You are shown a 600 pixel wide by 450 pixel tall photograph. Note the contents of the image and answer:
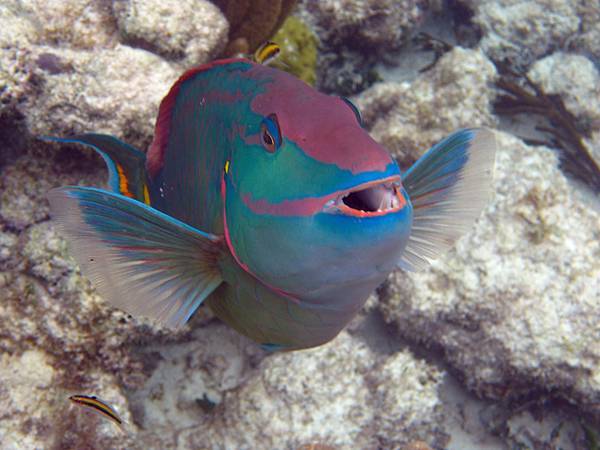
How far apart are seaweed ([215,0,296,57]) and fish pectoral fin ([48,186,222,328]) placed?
8.45ft

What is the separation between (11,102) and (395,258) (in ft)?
9.07

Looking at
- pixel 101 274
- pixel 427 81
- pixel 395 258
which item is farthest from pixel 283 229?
pixel 427 81

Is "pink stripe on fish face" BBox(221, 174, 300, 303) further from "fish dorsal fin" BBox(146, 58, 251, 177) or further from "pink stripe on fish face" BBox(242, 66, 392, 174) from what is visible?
"fish dorsal fin" BBox(146, 58, 251, 177)

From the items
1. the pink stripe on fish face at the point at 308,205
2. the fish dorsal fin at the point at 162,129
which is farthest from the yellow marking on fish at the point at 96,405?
the pink stripe on fish face at the point at 308,205

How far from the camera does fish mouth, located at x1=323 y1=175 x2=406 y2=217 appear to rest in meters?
1.19

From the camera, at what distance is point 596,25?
5.95 metres

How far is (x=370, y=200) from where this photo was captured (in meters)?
1.26

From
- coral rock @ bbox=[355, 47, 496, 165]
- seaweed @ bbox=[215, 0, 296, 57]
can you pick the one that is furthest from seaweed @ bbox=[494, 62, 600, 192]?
seaweed @ bbox=[215, 0, 296, 57]

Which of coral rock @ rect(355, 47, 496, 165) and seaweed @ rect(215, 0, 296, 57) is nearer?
seaweed @ rect(215, 0, 296, 57)

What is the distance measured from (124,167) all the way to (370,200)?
4.99 feet

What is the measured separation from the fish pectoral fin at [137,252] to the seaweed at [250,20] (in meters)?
2.58

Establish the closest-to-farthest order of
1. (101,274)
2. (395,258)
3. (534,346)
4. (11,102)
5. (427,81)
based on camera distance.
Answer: (395,258) < (101,274) < (11,102) < (534,346) < (427,81)

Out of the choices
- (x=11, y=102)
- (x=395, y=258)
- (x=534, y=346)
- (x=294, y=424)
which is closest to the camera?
(x=395, y=258)

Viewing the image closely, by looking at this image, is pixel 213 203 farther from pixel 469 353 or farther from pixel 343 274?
pixel 469 353
